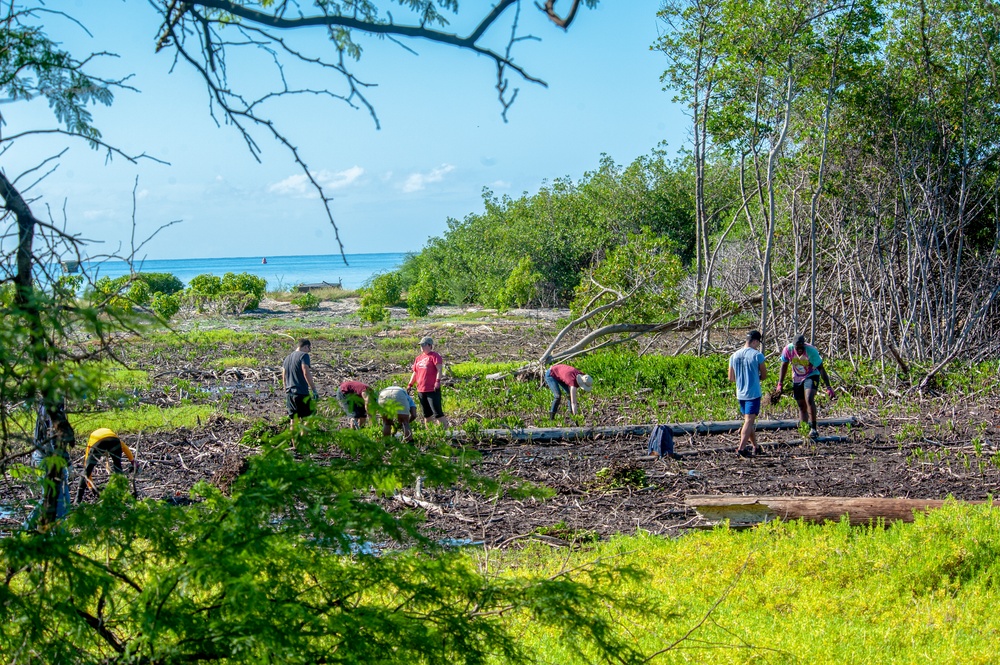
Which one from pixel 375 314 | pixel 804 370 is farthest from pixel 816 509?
pixel 375 314

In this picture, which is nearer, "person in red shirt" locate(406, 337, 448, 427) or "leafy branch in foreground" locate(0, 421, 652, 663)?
"leafy branch in foreground" locate(0, 421, 652, 663)

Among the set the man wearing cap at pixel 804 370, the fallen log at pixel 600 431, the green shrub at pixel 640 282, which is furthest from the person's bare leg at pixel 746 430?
the green shrub at pixel 640 282

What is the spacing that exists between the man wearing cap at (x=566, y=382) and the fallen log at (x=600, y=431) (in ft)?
3.25

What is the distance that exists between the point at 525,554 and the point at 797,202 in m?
12.7

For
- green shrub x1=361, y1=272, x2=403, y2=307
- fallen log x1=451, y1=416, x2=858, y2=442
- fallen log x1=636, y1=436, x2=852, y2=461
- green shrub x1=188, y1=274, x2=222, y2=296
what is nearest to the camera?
fallen log x1=636, y1=436, x2=852, y2=461

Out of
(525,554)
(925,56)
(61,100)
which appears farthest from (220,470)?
(925,56)

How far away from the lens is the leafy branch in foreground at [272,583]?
278cm

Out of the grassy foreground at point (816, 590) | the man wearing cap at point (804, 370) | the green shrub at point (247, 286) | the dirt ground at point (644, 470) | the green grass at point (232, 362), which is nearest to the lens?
the grassy foreground at point (816, 590)

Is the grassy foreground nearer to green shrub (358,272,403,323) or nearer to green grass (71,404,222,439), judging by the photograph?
green grass (71,404,222,439)

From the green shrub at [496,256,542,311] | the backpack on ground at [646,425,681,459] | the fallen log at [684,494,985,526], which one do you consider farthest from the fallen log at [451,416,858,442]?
the green shrub at [496,256,542,311]

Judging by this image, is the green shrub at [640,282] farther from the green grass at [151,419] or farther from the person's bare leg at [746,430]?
the green grass at [151,419]

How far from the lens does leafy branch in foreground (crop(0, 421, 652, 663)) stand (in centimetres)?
278

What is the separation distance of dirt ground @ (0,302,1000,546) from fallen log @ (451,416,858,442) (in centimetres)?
21

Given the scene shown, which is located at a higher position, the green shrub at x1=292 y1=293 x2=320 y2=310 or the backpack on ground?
the green shrub at x1=292 y1=293 x2=320 y2=310
